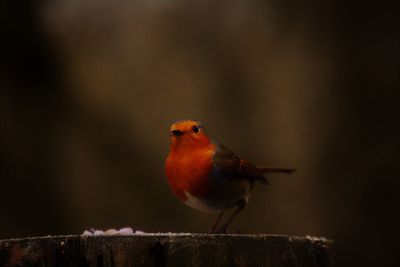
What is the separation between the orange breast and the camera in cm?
301

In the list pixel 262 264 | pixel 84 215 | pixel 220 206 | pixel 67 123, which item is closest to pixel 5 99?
pixel 67 123

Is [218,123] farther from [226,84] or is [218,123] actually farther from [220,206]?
[220,206]

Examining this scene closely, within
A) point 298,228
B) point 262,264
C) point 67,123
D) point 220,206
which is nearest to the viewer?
point 262,264

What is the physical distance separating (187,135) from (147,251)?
994 mm

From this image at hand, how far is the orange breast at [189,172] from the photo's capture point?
3012mm

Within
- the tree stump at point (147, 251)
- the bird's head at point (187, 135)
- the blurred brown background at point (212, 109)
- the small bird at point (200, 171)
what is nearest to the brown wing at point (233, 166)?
the small bird at point (200, 171)

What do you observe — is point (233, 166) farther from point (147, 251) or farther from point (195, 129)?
point (147, 251)

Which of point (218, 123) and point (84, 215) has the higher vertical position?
point (218, 123)

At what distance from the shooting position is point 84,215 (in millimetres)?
6641

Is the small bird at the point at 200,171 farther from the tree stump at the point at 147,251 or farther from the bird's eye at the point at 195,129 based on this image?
the tree stump at the point at 147,251

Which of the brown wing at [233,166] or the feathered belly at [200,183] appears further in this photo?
the brown wing at [233,166]

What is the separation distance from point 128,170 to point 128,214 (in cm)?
38

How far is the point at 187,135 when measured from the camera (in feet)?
10.1

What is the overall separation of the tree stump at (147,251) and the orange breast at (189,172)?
0.76 metres
